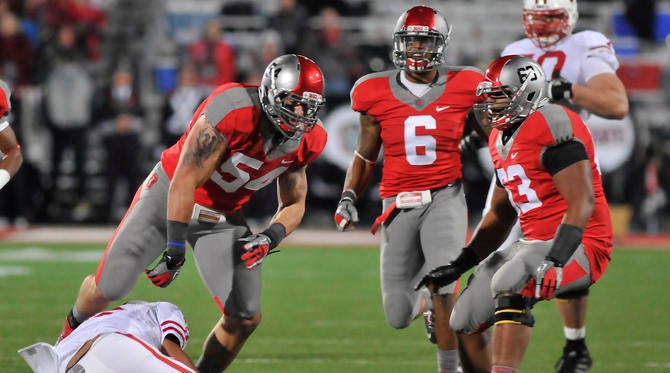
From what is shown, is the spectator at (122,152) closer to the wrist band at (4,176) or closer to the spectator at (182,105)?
the spectator at (182,105)

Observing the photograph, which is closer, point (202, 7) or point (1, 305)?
point (1, 305)

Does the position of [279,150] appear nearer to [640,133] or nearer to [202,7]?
[640,133]

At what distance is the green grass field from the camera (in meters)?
5.99

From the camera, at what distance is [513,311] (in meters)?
4.32

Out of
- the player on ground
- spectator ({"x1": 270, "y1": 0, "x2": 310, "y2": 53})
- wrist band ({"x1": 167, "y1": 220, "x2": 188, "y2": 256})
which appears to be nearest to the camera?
the player on ground

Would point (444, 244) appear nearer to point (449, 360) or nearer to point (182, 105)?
point (449, 360)

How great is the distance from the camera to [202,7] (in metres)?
15.0

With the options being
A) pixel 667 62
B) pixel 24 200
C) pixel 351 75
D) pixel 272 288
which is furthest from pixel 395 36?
pixel 667 62

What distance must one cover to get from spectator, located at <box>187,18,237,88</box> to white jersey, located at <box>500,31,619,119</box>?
243 inches

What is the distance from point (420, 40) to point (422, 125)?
0.41 m

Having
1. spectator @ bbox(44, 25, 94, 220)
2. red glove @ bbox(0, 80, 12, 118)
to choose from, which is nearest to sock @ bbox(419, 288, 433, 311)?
red glove @ bbox(0, 80, 12, 118)

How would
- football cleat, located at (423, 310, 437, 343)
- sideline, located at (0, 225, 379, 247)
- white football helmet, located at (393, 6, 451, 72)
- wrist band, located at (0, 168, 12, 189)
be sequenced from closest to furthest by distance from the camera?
Answer: football cleat, located at (423, 310, 437, 343)
white football helmet, located at (393, 6, 451, 72)
wrist band, located at (0, 168, 12, 189)
sideline, located at (0, 225, 379, 247)

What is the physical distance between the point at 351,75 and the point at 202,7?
156 inches

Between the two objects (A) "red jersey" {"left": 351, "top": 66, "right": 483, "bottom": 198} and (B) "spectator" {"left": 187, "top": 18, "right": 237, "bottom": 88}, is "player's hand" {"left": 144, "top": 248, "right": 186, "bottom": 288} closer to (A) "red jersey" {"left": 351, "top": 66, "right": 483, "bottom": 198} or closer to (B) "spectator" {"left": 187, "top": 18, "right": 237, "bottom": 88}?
(A) "red jersey" {"left": 351, "top": 66, "right": 483, "bottom": 198}
